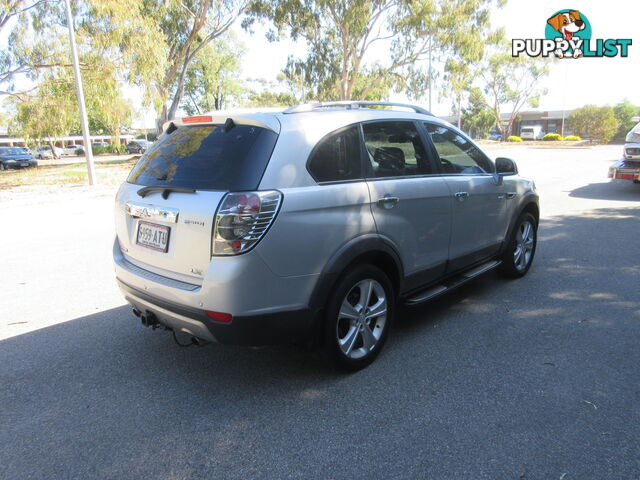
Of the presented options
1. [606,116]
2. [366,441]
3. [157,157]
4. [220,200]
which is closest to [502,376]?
[366,441]

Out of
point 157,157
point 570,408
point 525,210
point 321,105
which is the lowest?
point 570,408

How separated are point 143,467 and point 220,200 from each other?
4.73ft

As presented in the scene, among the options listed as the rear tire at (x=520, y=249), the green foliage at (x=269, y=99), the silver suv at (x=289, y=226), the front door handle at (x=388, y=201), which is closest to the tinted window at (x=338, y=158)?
the silver suv at (x=289, y=226)

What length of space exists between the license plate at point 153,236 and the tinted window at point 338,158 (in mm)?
994

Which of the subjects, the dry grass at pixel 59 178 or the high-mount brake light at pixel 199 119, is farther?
the dry grass at pixel 59 178

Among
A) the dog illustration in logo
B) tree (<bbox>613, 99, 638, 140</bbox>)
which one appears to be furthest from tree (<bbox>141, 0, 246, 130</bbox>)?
tree (<bbox>613, 99, 638, 140</bbox>)

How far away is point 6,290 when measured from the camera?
5250 millimetres

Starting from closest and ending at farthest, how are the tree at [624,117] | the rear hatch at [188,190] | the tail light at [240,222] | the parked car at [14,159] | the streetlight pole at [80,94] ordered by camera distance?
the tail light at [240,222] < the rear hatch at [188,190] < the streetlight pole at [80,94] < the parked car at [14,159] < the tree at [624,117]

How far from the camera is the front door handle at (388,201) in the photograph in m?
3.35

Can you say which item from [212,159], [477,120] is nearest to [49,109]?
[212,159]

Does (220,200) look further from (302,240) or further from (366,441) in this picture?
(366,441)

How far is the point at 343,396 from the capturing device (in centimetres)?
307

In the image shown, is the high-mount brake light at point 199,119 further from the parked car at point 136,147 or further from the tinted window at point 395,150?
the parked car at point 136,147

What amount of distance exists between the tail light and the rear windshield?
0.29ft
